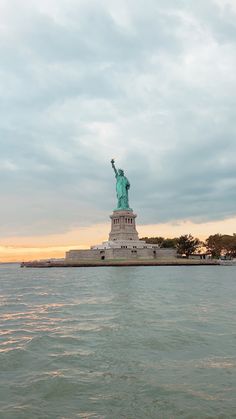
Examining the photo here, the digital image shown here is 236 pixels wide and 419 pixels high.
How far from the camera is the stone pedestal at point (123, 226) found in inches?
4405

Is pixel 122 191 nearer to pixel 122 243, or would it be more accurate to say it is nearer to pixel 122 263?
pixel 122 243

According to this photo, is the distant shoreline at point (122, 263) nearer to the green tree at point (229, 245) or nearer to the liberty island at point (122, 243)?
the liberty island at point (122, 243)

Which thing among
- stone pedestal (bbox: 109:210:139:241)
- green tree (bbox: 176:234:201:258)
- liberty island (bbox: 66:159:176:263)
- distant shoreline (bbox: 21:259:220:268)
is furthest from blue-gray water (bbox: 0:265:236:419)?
green tree (bbox: 176:234:201:258)

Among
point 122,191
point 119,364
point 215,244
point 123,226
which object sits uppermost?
point 122,191

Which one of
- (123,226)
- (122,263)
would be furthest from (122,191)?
(122,263)

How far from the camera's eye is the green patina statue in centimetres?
11631

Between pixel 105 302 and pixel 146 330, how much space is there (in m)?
9.83

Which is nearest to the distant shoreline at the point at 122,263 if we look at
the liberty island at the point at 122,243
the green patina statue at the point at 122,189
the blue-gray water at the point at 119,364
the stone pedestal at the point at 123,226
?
the liberty island at the point at 122,243

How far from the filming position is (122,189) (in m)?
117

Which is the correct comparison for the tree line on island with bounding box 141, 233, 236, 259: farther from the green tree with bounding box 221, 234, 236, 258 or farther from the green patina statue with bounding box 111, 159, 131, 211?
the green patina statue with bounding box 111, 159, 131, 211

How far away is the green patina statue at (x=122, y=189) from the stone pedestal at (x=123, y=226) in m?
2.26

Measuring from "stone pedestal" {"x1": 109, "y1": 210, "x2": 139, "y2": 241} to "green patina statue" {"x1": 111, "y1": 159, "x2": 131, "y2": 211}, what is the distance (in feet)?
7.42

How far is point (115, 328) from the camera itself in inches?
658

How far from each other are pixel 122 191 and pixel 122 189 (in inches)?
26.5
